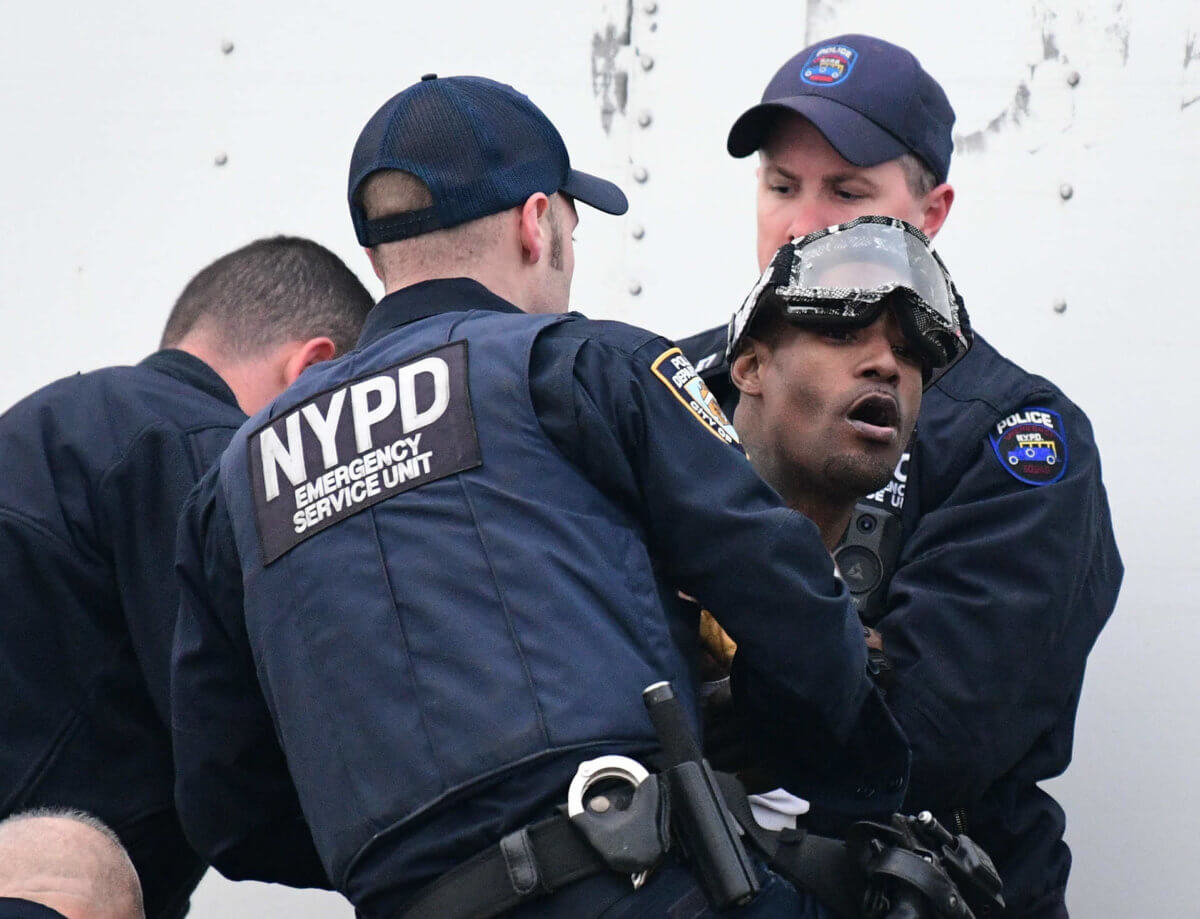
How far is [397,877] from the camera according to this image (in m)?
1.50

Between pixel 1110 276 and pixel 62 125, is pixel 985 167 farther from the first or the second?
pixel 62 125

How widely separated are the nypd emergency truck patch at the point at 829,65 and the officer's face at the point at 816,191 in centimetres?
6

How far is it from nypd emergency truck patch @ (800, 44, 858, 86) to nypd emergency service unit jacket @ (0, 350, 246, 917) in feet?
3.09

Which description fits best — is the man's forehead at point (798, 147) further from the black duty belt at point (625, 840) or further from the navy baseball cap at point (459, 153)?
the black duty belt at point (625, 840)

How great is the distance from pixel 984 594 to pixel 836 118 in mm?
713

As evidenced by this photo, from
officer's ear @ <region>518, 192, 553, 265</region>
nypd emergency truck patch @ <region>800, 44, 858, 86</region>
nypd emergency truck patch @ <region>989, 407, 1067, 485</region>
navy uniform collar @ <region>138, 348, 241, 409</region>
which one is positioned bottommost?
nypd emergency truck patch @ <region>989, 407, 1067, 485</region>

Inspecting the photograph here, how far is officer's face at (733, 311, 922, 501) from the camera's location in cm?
190

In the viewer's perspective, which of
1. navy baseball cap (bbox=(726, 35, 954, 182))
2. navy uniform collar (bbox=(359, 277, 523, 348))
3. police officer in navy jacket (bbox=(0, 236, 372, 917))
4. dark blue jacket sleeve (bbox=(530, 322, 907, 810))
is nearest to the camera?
dark blue jacket sleeve (bbox=(530, 322, 907, 810))

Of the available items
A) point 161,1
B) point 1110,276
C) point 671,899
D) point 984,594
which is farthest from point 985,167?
point 161,1

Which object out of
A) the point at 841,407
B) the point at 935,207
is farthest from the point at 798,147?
the point at 841,407

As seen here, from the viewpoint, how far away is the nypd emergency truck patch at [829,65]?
2312 millimetres

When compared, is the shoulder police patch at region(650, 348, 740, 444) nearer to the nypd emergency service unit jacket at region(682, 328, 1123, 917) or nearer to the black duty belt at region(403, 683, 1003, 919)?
the black duty belt at region(403, 683, 1003, 919)

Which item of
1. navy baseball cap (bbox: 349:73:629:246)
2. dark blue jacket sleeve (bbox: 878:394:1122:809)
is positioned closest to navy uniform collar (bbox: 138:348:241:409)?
navy baseball cap (bbox: 349:73:629:246)

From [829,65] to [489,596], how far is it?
1149 mm
